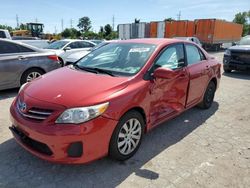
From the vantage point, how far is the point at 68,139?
264cm

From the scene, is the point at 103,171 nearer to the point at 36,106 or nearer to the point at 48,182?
the point at 48,182

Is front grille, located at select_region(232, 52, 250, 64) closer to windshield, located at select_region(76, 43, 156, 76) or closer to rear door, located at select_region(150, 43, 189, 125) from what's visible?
rear door, located at select_region(150, 43, 189, 125)

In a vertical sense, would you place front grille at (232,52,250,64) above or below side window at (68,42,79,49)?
below

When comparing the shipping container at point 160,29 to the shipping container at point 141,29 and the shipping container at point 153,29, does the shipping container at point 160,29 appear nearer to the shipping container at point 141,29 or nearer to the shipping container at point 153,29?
the shipping container at point 153,29

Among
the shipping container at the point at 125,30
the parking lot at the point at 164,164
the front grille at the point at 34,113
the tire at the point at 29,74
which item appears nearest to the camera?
the front grille at the point at 34,113

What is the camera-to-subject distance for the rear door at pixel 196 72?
4.49 meters

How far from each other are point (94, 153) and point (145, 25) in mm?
27674

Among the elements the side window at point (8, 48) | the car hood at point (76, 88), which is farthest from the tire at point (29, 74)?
the car hood at point (76, 88)

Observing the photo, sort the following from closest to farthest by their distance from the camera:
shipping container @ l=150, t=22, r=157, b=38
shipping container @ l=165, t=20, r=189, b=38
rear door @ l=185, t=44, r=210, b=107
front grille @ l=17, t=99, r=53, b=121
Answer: front grille @ l=17, t=99, r=53, b=121 → rear door @ l=185, t=44, r=210, b=107 → shipping container @ l=165, t=20, r=189, b=38 → shipping container @ l=150, t=22, r=157, b=38

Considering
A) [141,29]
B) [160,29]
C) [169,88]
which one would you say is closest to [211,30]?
[160,29]

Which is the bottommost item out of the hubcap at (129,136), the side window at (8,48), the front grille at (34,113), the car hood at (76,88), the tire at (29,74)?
the hubcap at (129,136)

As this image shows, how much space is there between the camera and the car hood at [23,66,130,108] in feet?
9.33

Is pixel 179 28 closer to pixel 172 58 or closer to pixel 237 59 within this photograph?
pixel 237 59

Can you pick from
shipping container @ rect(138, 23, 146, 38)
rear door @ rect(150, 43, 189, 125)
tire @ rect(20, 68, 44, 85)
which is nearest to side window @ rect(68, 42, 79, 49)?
tire @ rect(20, 68, 44, 85)
